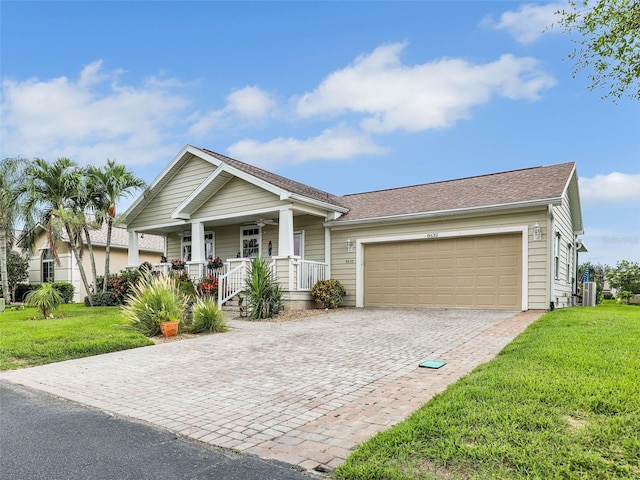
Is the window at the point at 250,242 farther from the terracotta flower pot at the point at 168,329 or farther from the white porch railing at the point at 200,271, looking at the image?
the terracotta flower pot at the point at 168,329

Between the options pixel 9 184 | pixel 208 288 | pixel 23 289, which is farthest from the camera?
pixel 23 289

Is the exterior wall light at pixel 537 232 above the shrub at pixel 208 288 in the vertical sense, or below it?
above

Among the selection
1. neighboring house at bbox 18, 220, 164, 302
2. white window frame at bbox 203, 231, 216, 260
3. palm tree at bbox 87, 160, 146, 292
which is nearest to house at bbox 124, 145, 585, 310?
white window frame at bbox 203, 231, 216, 260

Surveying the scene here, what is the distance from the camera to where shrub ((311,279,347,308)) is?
1431cm

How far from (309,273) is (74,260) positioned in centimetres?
1421

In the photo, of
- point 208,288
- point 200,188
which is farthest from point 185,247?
point 208,288

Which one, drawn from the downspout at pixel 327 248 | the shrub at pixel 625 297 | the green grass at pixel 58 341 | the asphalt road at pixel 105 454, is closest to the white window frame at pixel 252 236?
the downspout at pixel 327 248

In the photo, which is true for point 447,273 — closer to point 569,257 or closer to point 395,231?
point 395,231

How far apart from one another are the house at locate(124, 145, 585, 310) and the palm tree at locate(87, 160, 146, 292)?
3.47ft

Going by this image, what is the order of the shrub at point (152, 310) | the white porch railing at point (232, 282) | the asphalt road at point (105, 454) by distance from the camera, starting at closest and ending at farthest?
the asphalt road at point (105, 454) → the shrub at point (152, 310) → the white porch railing at point (232, 282)

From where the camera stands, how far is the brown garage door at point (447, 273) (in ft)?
41.1

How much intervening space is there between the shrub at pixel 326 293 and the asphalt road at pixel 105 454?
33.3ft

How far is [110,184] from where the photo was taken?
1653 centimetres

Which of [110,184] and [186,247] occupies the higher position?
[110,184]
